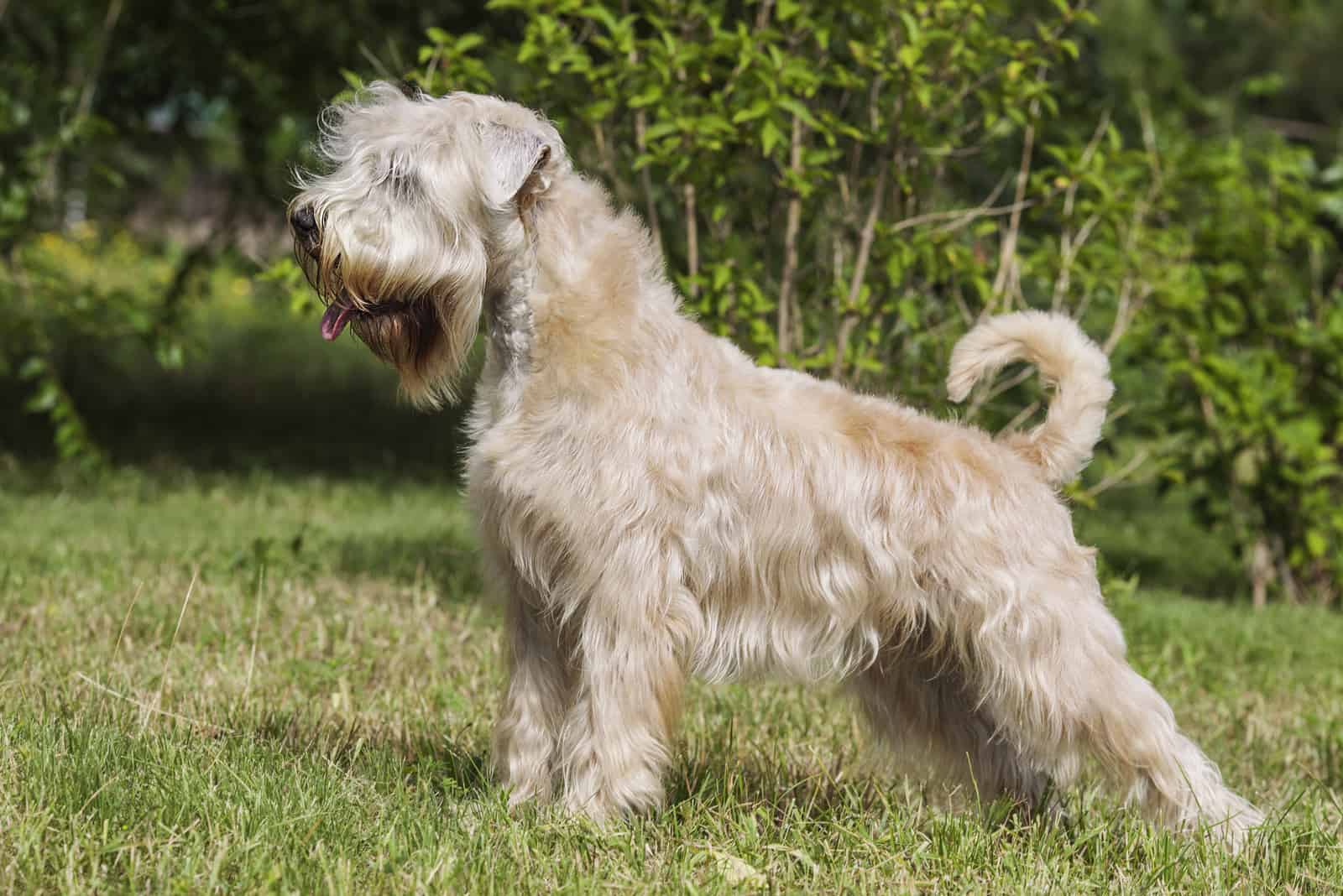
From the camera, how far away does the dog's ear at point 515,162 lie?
138 inches

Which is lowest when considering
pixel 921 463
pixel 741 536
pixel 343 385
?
pixel 343 385

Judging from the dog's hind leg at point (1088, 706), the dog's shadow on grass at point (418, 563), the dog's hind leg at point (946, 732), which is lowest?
the dog's shadow on grass at point (418, 563)

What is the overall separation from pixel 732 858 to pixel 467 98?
Answer: 2.00 meters

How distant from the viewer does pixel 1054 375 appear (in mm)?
3861

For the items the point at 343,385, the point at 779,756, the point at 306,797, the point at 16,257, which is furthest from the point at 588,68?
the point at 343,385

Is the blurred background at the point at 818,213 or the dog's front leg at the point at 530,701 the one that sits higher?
the blurred background at the point at 818,213

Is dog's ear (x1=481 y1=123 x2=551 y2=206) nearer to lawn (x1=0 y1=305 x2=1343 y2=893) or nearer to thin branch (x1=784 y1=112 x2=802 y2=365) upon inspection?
lawn (x1=0 y1=305 x2=1343 y2=893)

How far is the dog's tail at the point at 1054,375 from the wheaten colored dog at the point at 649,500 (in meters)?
0.04

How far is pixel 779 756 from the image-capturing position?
427 cm

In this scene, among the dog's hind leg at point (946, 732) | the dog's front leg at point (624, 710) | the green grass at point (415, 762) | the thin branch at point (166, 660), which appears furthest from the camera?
the thin branch at point (166, 660)

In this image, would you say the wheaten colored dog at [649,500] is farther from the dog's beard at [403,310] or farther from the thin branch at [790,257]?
the thin branch at [790,257]

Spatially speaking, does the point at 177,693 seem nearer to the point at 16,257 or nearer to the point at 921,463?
the point at 921,463

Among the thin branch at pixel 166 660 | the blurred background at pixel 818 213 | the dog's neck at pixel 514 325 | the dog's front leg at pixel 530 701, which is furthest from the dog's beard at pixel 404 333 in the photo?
the blurred background at pixel 818 213

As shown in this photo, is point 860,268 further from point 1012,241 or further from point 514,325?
point 514,325
